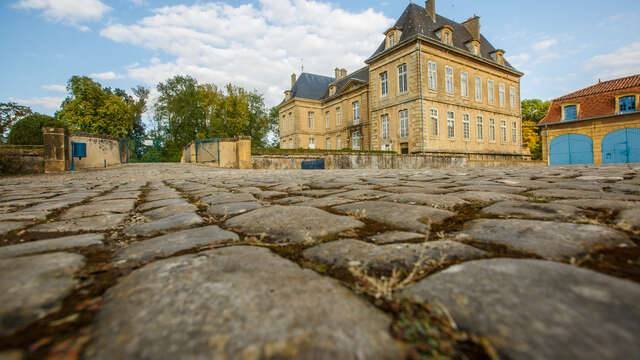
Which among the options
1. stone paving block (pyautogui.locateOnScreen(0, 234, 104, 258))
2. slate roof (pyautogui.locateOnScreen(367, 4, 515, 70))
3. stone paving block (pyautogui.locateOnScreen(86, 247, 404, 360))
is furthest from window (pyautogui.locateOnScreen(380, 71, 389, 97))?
stone paving block (pyautogui.locateOnScreen(86, 247, 404, 360))

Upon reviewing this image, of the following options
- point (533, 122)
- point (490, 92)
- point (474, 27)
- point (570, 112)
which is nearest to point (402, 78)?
point (490, 92)

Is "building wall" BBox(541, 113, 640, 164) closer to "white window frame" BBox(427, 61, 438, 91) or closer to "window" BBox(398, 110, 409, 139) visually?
"white window frame" BBox(427, 61, 438, 91)

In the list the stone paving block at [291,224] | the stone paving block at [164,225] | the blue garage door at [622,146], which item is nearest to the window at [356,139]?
the blue garage door at [622,146]

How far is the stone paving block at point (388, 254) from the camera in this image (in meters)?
0.87

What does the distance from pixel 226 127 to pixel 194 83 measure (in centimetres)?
748

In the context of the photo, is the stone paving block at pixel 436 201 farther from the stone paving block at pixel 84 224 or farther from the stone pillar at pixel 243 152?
the stone pillar at pixel 243 152

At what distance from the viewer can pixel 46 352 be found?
19.0 inches

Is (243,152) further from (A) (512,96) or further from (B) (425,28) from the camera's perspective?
(A) (512,96)

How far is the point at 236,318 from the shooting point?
21.8 inches

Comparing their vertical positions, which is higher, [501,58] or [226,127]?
[501,58]

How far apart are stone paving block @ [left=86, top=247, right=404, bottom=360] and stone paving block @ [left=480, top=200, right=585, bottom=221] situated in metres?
1.30

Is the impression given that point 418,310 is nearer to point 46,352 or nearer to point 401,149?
point 46,352

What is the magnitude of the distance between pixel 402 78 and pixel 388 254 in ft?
81.4

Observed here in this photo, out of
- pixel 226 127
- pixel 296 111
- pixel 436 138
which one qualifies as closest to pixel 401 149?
pixel 436 138
